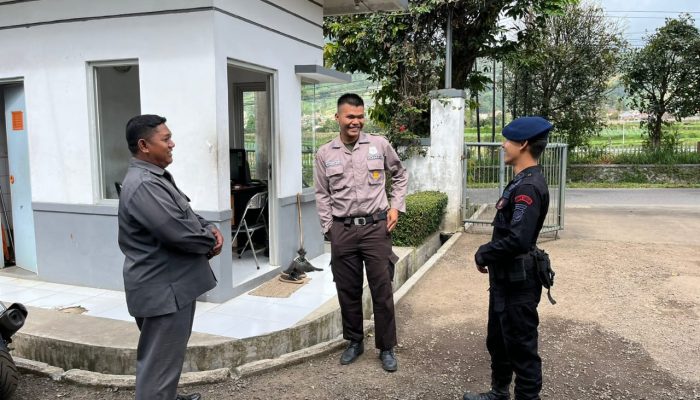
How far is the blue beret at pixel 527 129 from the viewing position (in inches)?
120

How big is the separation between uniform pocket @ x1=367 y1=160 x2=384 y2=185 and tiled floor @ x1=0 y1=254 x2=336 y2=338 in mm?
1379

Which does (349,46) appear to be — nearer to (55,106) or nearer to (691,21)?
(55,106)

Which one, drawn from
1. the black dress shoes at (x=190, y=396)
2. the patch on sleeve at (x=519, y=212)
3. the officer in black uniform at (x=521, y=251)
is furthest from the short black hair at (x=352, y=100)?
the black dress shoes at (x=190, y=396)

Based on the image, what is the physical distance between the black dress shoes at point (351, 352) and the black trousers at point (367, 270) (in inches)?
7.0

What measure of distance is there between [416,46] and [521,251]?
7.40 m

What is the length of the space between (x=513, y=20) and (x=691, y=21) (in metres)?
9.75

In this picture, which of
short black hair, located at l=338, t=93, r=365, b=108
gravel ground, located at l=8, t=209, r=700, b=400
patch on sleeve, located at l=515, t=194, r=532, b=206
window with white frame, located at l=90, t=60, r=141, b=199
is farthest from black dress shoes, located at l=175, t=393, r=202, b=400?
window with white frame, located at l=90, t=60, r=141, b=199

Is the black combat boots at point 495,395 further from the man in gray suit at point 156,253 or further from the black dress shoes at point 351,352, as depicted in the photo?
the man in gray suit at point 156,253

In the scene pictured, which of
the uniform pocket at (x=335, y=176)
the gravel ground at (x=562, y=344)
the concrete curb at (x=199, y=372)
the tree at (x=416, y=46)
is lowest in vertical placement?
the gravel ground at (x=562, y=344)

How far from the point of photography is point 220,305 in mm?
4957

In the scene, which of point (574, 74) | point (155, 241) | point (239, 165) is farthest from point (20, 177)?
point (574, 74)

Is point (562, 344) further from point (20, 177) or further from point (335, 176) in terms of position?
point (20, 177)

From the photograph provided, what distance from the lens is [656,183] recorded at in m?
17.6

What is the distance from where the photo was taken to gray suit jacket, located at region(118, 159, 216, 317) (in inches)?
105
